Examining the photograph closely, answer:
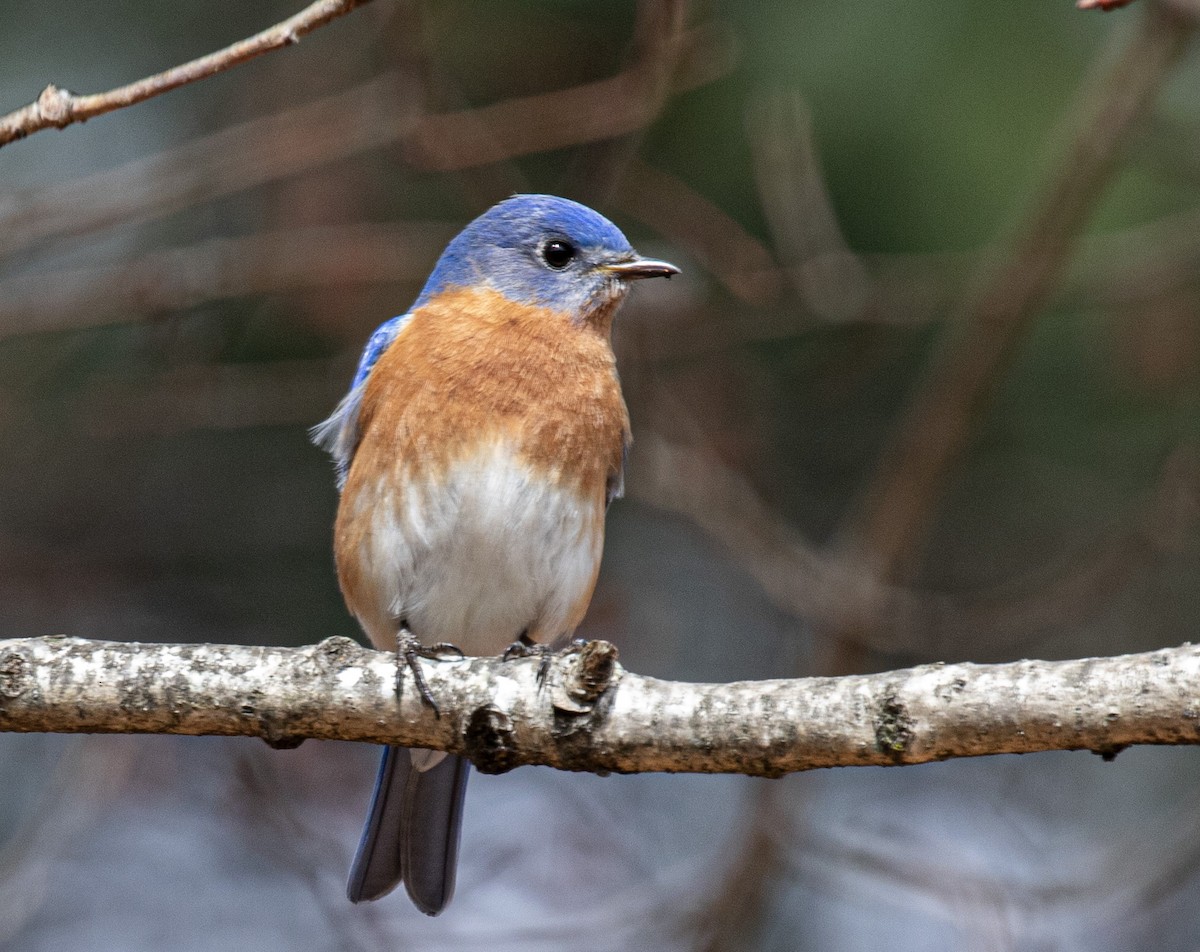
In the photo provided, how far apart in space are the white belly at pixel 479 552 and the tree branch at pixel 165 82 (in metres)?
1.52

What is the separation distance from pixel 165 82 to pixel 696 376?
3.37 metres

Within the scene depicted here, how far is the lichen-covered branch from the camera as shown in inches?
95.0

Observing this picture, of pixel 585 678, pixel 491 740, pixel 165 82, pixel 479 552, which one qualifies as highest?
pixel 165 82

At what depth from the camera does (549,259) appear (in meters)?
4.54

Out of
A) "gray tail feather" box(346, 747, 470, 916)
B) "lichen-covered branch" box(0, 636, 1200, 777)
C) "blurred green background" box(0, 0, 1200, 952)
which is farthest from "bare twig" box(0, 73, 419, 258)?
"lichen-covered branch" box(0, 636, 1200, 777)

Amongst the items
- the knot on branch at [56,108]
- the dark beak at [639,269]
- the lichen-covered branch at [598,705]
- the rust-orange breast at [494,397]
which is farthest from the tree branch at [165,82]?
the dark beak at [639,269]

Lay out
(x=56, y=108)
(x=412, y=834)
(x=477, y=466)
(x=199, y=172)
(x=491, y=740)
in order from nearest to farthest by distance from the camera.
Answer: (x=56, y=108)
(x=491, y=740)
(x=477, y=466)
(x=412, y=834)
(x=199, y=172)

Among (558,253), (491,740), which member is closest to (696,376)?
(558,253)

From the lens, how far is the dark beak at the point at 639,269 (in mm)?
4340

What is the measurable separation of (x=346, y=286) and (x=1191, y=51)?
3.05 meters

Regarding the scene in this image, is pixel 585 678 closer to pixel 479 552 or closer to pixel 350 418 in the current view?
pixel 479 552

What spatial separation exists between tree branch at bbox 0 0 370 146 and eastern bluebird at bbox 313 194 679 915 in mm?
1484

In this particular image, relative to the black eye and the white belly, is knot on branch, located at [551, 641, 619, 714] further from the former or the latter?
the black eye

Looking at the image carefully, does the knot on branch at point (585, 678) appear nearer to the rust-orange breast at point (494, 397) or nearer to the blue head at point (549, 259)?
the rust-orange breast at point (494, 397)
